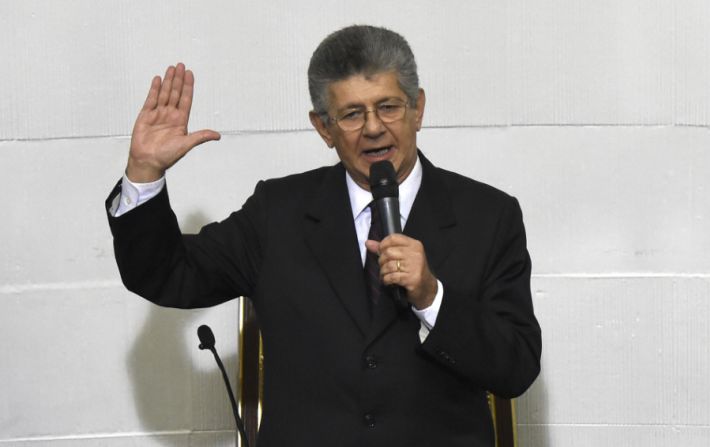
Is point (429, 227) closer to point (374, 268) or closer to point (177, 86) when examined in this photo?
point (374, 268)

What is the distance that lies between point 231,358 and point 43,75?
0.99 m

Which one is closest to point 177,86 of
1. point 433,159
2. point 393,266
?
point 393,266

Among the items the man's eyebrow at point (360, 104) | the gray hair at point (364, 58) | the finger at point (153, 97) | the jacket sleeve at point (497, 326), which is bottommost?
the jacket sleeve at point (497, 326)

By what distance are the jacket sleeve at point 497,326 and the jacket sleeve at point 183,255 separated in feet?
1.52

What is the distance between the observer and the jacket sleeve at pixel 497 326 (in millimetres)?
2189

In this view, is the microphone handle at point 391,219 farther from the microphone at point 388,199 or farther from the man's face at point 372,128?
the man's face at point 372,128

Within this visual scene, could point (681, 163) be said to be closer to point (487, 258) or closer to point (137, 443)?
point (487, 258)

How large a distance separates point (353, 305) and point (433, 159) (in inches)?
45.9

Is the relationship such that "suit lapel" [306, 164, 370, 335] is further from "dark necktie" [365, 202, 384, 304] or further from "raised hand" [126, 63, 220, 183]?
"raised hand" [126, 63, 220, 183]

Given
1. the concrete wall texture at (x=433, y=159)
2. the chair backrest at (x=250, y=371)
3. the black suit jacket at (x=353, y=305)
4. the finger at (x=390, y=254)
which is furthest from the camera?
the concrete wall texture at (x=433, y=159)

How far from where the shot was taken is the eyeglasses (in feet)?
7.70

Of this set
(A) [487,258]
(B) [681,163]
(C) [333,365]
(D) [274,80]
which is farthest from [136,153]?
(B) [681,163]

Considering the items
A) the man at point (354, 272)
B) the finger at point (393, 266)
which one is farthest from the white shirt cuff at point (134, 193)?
the finger at point (393, 266)

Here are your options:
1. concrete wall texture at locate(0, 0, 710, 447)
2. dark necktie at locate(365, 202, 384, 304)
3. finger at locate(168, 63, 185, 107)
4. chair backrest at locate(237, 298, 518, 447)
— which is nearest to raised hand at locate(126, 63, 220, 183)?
finger at locate(168, 63, 185, 107)
